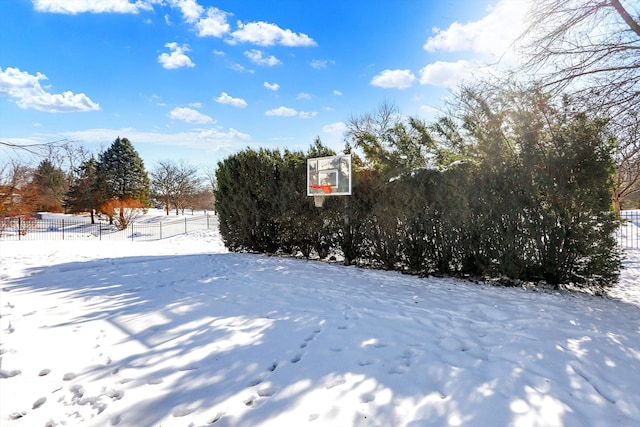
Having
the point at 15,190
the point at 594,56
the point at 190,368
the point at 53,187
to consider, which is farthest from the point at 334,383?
the point at 53,187

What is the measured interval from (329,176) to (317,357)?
4747mm

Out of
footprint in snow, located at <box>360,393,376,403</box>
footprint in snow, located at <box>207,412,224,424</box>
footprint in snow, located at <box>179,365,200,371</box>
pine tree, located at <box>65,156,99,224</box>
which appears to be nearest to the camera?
footprint in snow, located at <box>207,412,224,424</box>

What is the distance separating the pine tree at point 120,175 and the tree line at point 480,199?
22.8 meters

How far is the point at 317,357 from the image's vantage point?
8.06ft

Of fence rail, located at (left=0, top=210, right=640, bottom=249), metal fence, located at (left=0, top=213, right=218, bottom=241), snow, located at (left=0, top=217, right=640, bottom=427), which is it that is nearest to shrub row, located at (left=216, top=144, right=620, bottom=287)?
snow, located at (left=0, top=217, right=640, bottom=427)

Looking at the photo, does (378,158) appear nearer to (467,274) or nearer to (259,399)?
(467,274)

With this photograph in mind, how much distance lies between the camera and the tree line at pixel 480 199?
14.2 ft

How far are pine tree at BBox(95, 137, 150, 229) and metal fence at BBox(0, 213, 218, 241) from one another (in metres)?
3.95

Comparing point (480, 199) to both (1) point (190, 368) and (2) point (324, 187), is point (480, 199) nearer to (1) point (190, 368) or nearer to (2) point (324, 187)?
(2) point (324, 187)

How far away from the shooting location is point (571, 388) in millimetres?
2006

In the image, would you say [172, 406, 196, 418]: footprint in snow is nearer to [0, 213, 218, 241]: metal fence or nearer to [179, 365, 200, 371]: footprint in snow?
[179, 365, 200, 371]: footprint in snow

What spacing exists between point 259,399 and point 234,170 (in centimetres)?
735

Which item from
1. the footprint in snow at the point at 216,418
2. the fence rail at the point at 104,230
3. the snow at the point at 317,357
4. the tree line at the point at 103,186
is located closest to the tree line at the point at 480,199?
the snow at the point at 317,357

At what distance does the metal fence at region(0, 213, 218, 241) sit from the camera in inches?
591
